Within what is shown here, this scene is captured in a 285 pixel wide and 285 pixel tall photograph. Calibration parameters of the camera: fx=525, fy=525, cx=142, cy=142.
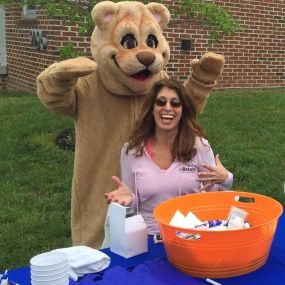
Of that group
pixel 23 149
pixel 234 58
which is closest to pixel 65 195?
pixel 23 149

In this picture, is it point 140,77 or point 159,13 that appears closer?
point 140,77

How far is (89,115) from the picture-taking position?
3018 millimetres

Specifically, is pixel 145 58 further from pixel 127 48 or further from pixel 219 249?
pixel 219 249

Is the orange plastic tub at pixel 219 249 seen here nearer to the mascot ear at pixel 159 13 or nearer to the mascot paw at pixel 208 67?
the mascot paw at pixel 208 67

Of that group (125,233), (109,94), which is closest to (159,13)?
(109,94)

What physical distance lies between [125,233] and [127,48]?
1245 mm

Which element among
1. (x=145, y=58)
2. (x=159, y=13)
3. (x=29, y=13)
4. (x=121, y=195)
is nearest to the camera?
(x=121, y=195)

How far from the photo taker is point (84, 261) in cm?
202

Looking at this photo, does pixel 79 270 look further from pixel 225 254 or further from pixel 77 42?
pixel 77 42

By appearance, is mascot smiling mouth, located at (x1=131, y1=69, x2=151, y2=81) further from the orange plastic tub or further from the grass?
the grass

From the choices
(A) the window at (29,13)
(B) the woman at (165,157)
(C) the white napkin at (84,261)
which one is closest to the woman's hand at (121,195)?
(B) the woman at (165,157)

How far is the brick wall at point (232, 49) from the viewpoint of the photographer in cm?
821

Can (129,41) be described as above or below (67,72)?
above

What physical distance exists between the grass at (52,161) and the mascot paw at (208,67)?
5.43 feet
